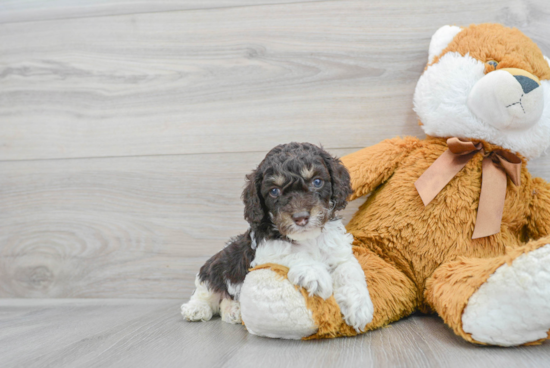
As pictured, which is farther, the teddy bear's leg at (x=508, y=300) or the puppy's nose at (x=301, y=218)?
the puppy's nose at (x=301, y=218)

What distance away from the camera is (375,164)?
58.7 inches

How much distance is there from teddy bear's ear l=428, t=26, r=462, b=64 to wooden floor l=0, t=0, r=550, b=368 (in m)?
0.18

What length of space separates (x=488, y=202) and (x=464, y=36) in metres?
0.54

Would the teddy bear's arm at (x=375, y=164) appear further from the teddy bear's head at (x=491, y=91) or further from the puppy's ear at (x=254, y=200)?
the puppy's ear at (x=254, y=200)

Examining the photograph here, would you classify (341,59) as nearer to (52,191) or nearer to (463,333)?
(463,333)

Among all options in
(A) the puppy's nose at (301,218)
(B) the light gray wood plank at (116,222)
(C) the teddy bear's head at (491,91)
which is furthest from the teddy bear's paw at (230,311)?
(C) the teddy bear's head at (491,91)

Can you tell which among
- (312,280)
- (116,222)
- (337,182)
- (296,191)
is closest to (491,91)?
(337,182)

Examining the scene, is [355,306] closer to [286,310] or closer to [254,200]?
[286,310]

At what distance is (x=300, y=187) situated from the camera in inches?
46.5

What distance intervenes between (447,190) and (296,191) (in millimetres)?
537

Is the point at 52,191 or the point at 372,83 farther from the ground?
the point at 372,83

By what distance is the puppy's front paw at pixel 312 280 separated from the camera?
3.82 ft

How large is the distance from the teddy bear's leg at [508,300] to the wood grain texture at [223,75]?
29.8 inches

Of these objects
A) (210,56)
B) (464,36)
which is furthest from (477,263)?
(210,56)
